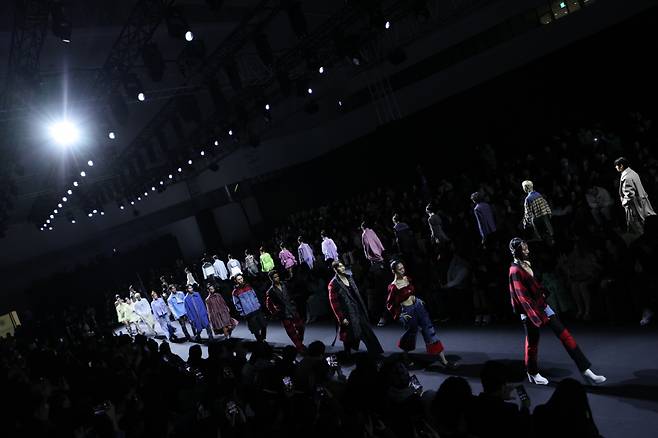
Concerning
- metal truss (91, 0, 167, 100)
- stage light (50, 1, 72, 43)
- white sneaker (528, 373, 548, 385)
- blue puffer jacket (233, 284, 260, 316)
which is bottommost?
white sneaker (528, 373, 548, 385)

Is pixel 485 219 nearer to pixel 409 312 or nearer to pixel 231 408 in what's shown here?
pixel 409 312

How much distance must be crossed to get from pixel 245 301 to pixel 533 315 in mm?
6157

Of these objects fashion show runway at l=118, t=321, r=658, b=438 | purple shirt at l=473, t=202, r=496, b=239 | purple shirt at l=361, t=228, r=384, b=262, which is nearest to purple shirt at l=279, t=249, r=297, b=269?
purple shirt at l=361, t=228, r=384, b=262

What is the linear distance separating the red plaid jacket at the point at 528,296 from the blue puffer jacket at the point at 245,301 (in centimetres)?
A: 595

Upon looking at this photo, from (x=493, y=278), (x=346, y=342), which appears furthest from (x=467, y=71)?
(x=346, y=342)

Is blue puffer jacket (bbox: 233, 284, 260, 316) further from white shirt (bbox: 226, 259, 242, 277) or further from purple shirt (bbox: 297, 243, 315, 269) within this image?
white shirt (bbox: 226, 259, 242, 277)

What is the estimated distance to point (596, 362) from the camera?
17.4 feet

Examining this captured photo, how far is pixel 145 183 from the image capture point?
845 inches

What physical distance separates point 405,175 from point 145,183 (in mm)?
11020

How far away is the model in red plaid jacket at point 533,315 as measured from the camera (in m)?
4.79

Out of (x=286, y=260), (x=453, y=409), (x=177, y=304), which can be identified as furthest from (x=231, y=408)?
(x=286, y=260)

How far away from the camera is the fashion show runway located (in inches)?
166

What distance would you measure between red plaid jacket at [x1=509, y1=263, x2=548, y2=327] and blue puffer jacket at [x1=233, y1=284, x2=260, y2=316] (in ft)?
19.5

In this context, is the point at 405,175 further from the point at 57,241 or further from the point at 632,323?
the point at 57,241
